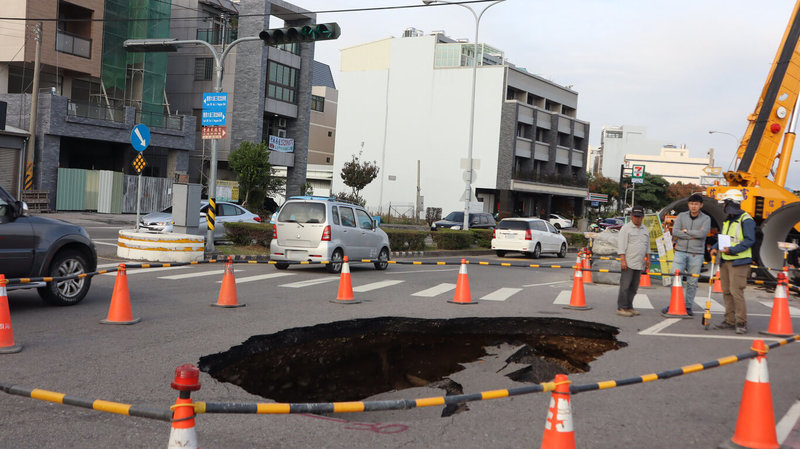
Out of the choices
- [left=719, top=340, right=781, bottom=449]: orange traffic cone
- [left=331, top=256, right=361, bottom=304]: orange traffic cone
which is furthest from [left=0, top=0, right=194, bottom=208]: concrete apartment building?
[left=719, top=340, right=781, bottom=449]: orange traffic cone

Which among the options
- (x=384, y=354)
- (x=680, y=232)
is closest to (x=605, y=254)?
(x=680, y=232)

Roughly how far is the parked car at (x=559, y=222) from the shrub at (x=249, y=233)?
44.3 metres

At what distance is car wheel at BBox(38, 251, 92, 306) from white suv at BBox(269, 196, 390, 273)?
597cm

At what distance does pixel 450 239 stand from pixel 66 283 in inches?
791

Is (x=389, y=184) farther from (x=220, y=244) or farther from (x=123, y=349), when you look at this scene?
(x=123, y=349)

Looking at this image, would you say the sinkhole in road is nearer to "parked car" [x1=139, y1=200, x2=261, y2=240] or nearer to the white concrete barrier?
the white concrete barrier

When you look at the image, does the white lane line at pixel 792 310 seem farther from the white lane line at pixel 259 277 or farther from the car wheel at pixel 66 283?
the car wheel at pixel 66 283

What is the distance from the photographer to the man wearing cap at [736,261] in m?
9.86

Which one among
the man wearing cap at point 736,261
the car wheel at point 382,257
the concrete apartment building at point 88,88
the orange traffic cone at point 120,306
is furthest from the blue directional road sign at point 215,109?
the man wearing cap at point 736,261

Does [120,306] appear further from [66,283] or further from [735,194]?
[735,194]

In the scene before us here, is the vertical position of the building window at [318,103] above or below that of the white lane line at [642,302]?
above

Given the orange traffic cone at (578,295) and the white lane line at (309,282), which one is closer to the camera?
the orange traffic cone at (578,295)

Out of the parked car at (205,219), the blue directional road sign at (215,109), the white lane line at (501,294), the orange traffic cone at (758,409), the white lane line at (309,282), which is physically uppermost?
the blue directional road sign at (215,109)

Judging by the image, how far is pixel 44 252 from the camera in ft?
31.6
